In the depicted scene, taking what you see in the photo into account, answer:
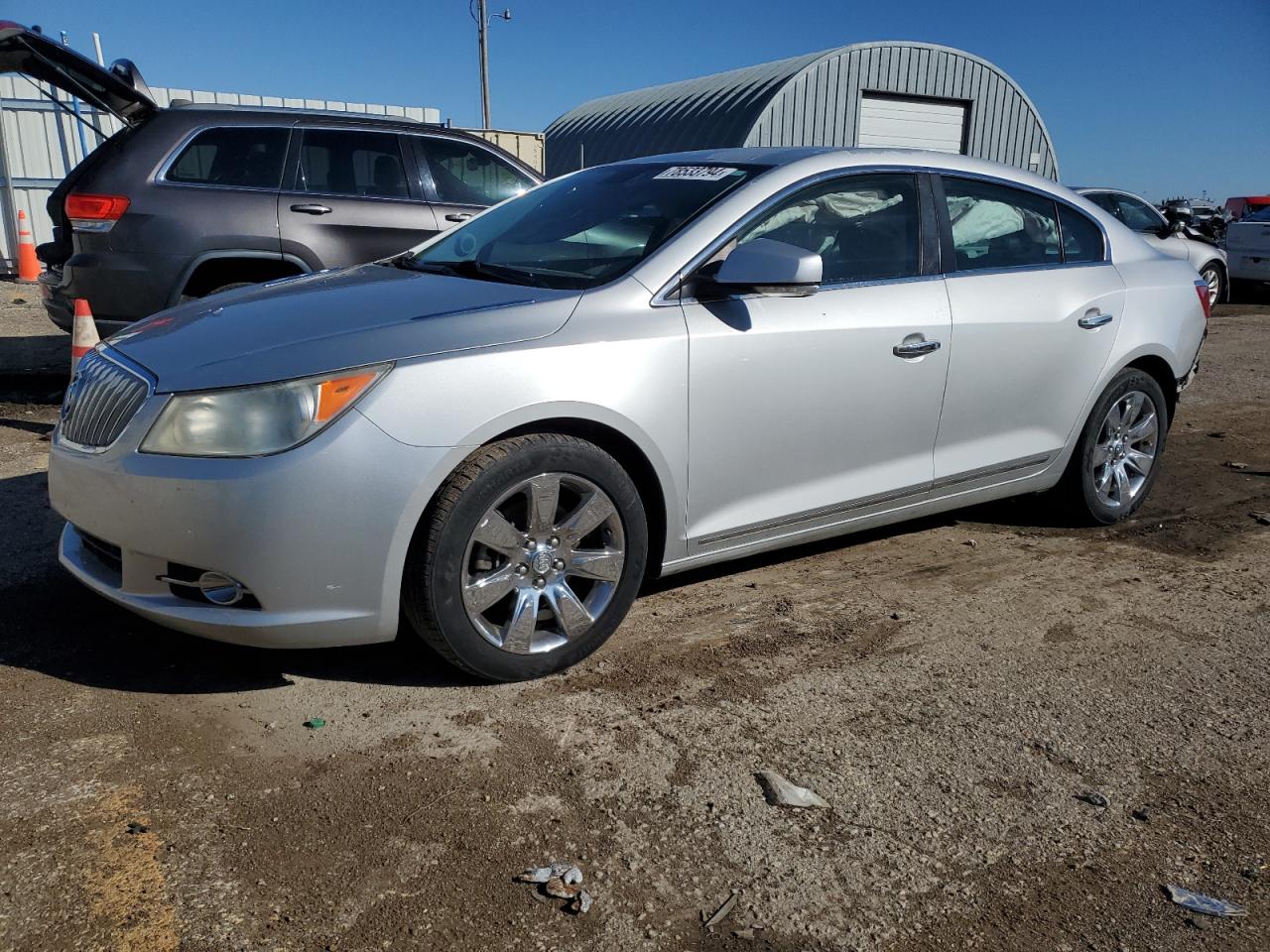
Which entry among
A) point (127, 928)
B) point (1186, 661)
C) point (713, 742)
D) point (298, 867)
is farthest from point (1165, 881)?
point (127, 928)

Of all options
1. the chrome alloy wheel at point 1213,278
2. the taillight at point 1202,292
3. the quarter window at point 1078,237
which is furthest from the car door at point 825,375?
the chrome alloy wheel at point 1213,278

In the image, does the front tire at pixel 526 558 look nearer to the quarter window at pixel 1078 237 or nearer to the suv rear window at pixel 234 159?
the quarter window at pixel 1078 237

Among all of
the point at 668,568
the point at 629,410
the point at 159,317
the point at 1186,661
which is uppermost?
the point at 159,317

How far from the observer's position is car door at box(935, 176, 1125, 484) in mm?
4102

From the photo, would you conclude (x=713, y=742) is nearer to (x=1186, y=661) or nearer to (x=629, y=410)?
(x=629, y=410)

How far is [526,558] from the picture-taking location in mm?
3131

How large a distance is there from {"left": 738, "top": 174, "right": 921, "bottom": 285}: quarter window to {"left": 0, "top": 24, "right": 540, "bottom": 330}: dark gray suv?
369 cm

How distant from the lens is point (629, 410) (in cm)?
321

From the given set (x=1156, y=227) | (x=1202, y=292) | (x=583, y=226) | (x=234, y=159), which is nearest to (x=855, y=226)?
(x=583, y=226)

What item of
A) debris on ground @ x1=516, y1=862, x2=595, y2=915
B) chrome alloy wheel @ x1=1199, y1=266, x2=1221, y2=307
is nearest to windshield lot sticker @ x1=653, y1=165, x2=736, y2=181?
debris on ground @ x1=516, y1=862, x2=595, y2=915

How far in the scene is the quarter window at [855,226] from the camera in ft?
12.3

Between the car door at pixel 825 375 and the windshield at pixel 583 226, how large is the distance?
251 mm

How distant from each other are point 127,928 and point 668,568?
1.89 metres

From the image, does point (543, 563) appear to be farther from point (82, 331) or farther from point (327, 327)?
point (82, 331)
